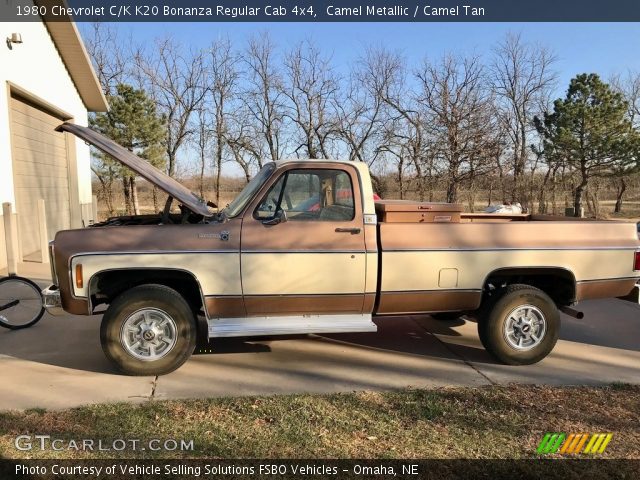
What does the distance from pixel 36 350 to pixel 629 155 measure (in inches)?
1161

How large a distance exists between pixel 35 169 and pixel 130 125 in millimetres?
12808

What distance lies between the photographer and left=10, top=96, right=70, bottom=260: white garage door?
1160 cm

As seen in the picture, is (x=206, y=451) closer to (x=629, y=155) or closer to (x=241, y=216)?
(x=241, y=216)

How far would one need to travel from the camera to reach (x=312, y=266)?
4750mm

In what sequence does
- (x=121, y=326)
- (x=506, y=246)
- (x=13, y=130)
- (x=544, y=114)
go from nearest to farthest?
1. (x=121, y=326)
2. (x=506, y=246)
3. (x=13, y=130)
4. (x=544, y=114)

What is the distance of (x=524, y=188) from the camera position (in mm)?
30562

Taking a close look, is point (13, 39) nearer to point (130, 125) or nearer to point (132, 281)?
point (132, 281)

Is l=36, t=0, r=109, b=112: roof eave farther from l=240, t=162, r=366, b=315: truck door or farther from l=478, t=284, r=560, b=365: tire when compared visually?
l=478, t=284, r=560, b=365: tire

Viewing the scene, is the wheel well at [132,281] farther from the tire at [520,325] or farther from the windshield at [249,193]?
the tire at [520,325]

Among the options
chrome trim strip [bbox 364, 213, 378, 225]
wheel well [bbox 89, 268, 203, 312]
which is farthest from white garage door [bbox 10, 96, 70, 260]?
chrome trim strip [bbox 364, 213, 378, 225]

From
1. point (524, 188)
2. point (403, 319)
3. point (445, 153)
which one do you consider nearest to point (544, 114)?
point (524, 188)

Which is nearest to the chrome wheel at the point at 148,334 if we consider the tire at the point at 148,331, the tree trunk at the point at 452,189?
the tire at the point at 148,331

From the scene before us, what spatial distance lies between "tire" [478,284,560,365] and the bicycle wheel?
17.9 ft

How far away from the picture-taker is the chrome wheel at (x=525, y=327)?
16.5ft
